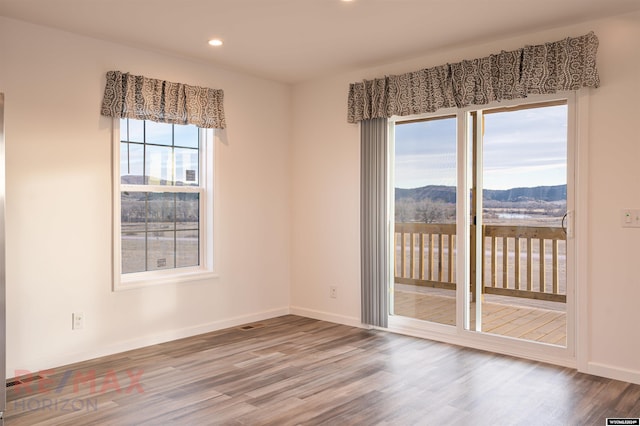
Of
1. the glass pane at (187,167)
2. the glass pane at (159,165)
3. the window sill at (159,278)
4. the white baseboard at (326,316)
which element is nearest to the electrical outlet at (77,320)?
the window sill at (159,278)

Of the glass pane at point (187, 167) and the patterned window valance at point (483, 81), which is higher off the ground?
the patterned window valance at point (483, 81)

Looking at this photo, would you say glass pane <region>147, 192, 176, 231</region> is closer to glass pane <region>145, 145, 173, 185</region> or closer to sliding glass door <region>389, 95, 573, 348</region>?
glass pane <region>145, 145, 173, 185</region>

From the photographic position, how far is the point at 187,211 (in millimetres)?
4742

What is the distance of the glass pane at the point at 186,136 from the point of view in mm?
4625

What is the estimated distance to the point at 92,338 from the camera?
394 centimetres

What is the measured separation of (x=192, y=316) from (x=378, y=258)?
1786mm

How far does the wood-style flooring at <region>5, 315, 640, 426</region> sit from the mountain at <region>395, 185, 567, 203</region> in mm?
1238

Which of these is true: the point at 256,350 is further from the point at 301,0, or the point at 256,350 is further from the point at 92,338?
the point at 301,0

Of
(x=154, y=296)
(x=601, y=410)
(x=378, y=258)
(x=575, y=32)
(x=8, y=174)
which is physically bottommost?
(x=601, y=410)

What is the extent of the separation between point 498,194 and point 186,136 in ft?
9.16

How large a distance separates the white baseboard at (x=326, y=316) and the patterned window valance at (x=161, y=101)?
6.84ft

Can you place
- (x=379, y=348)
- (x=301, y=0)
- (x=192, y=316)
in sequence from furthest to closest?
(x=192, y=316), (x=379, y=348), (x=301, y=0)

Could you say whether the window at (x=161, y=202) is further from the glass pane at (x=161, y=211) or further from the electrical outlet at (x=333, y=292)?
the electrical outlet at (x=333, y=292)

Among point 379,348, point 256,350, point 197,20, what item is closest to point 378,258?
point 379,348
